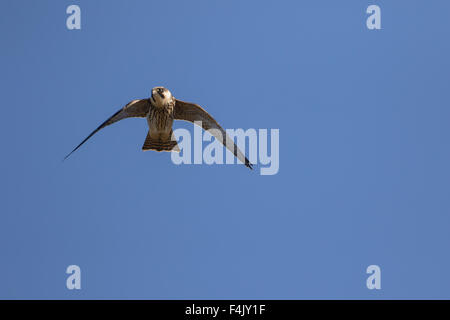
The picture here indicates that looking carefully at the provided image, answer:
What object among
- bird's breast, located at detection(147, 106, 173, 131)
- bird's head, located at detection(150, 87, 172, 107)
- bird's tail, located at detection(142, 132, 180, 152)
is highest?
bird's head, located at detection(150, 87, 172, 107)

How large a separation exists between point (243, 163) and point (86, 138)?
9.88ft

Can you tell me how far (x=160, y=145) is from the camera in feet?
51.8

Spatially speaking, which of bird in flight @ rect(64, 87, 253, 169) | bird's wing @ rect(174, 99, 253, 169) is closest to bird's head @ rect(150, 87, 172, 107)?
bird in flight @ rect(64, 87, 253, 169)

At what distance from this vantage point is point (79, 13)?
56.0 feet

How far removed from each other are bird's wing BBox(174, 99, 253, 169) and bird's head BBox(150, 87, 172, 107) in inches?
14.5

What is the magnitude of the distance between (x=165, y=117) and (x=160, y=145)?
1.82 ft

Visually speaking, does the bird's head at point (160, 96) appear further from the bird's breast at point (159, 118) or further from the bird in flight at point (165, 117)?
the bird's breast at point (159, 118)

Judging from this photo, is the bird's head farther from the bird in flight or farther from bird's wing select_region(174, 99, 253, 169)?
bird's wing select_region(174, 99, 253, 169)

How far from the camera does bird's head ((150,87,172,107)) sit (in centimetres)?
1539

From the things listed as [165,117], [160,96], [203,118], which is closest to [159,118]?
[165,117]

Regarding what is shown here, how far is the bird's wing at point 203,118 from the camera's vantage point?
51.7 ft
